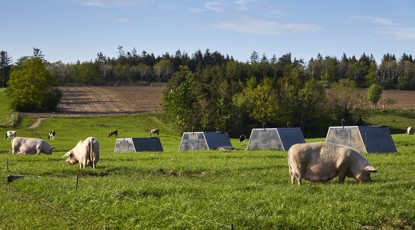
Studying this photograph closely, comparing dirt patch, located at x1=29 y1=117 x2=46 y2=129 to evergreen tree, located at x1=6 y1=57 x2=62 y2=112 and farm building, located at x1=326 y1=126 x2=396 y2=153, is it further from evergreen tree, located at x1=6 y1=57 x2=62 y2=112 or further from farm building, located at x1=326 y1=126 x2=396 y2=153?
farm building, located at x1=326 y1=126 x2=396 y2=153

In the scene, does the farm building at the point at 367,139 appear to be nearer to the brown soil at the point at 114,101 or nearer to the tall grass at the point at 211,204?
the tall grass at the point at 211,204

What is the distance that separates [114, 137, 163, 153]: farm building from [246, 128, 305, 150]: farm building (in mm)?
8339

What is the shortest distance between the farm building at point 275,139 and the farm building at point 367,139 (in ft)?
15.1

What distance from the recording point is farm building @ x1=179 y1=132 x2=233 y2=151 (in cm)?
5081

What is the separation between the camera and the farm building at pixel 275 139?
152 ft

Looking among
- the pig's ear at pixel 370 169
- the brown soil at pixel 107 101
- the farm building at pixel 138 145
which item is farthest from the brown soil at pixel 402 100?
the pig's ear at pixel 370 169

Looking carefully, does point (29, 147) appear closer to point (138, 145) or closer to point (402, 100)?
point (138, 145)

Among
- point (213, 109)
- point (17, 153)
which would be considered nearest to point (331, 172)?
point (17, 153)

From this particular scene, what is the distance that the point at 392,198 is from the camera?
16641 millimetres

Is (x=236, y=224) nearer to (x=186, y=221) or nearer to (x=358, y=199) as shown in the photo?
(x=186, y=221)

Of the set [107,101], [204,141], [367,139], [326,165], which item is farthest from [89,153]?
[107,101]

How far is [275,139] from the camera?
154ft

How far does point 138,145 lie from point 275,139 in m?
11.7

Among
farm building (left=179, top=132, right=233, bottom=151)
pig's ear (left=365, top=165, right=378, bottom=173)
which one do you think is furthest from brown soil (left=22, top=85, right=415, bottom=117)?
pig's ear (left=365, top=165, right=378, bottom=173)
